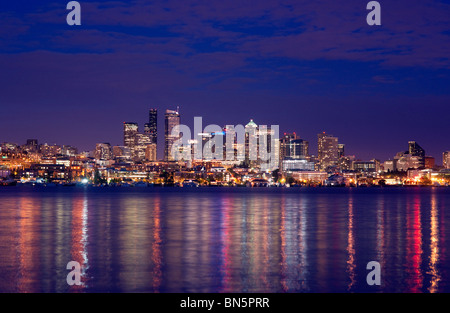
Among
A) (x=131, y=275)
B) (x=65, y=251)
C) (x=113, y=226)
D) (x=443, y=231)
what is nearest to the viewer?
(x=131, y=275)

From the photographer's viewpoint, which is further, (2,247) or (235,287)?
(2,247)

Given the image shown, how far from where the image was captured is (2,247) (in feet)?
93.9

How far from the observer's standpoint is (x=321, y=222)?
46375mm

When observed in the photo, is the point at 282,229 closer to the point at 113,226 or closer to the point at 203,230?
the point at 203,230

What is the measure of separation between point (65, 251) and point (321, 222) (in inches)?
961

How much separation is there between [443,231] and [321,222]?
1045cm
